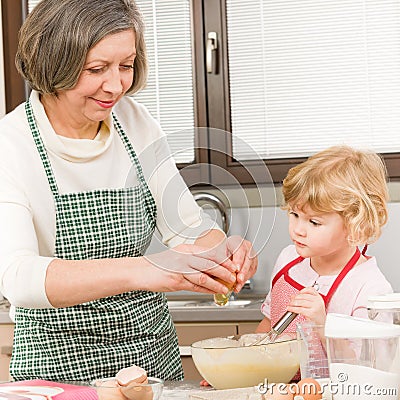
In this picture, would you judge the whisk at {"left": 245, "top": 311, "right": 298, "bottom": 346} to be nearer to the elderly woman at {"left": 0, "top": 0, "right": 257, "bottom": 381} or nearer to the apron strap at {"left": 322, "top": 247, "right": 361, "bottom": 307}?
the elderly woman at {"left": 0, "top": 0, "right": 257, "bottom": 381}

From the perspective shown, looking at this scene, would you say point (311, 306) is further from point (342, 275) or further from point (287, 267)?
point (287, 267)

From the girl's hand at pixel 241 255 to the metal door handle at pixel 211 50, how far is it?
1.78 metres

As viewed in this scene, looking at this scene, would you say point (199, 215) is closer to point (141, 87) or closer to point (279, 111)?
point (141, 87)

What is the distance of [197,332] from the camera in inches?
107

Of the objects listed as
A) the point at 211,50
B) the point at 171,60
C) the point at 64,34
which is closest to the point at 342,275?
the point at 64,34

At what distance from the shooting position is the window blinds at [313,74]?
10.1 feet

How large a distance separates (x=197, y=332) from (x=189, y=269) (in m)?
1.29

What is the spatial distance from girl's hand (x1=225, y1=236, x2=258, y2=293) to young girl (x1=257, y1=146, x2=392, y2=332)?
34 centimetres

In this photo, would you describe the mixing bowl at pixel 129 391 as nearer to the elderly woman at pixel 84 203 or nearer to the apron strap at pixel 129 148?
the elderly woman at pixel 84 203

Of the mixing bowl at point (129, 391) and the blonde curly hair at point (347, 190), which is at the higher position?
the blonde curly hair at point (347, 190)

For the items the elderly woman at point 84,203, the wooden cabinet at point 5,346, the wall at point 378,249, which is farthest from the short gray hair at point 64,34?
the wooden cabinet at point 5,346

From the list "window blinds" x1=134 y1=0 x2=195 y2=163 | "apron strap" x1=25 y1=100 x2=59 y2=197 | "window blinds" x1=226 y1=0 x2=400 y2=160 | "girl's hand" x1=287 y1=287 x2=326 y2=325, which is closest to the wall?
"window blinds" x1=226 y1=0 x2=400 y2=160

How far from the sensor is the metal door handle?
125 inches

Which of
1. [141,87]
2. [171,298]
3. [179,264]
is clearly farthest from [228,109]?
[179,264]
